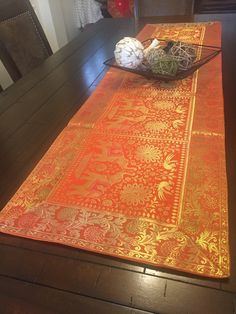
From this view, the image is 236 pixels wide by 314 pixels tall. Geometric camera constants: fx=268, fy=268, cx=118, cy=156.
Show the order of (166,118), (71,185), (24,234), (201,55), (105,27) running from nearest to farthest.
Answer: (24,234) < (71,185) < (166,118) < (201,55) < (105,27)

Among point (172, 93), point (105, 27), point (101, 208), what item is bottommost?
point (105, 27)

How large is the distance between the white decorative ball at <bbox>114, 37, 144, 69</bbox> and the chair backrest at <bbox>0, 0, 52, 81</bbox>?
0.61 meters

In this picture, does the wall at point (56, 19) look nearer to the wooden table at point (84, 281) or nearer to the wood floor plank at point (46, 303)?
the wooden table at point (84, 281)

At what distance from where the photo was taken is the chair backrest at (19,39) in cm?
135

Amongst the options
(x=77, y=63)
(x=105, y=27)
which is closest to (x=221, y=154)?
(x=77, y=63)

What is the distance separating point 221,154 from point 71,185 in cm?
40

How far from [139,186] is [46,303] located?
0.31 m

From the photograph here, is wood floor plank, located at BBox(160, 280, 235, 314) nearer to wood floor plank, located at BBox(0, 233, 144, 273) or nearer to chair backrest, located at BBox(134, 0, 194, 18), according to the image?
wood floor plank, located at BBox(0, 233, 144, 273)

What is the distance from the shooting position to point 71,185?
2.18 feet

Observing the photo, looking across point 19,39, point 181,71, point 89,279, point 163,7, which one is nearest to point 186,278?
point 89,279

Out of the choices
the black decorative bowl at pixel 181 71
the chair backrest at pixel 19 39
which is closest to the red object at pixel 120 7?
the chair backrest at pixel 19 39

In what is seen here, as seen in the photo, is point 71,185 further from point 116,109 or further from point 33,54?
point 33,54

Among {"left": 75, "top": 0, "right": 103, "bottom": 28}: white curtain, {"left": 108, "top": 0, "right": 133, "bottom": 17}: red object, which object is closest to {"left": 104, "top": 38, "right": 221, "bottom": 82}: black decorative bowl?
{"left": 108, "top": 0, "right": 133, "bottom": 17}: red object

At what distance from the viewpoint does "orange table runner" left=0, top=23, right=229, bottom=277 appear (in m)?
0.51
